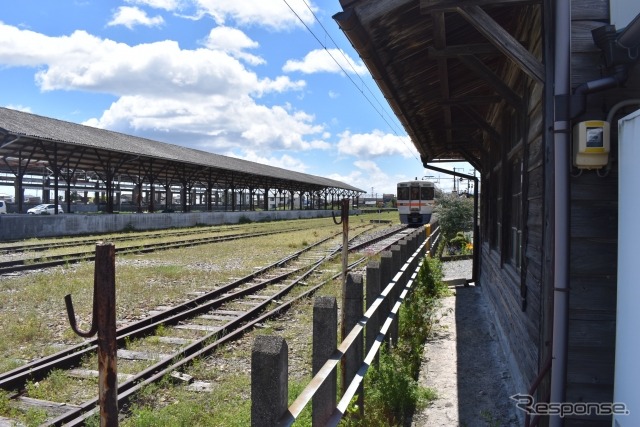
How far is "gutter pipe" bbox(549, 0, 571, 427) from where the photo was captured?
312cm

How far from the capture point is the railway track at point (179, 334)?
215 inches

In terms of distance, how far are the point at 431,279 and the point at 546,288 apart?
7284mm

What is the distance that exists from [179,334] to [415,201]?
85.9ft

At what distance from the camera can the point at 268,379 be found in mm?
2189

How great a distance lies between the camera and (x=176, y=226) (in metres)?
33.9

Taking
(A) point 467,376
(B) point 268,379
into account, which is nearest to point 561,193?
(B) point 268,379

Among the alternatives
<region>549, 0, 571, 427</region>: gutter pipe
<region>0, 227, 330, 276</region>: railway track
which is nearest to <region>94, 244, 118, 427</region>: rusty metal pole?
<region>549, 0, 571, 427</region>: gutter pipe

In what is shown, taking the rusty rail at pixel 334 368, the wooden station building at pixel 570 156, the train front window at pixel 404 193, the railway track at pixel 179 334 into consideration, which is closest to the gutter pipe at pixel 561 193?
the wooden station building at pixel 570 156

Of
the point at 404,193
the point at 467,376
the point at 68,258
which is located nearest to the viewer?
the point at 467,376

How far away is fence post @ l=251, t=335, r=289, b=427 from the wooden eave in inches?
89.9

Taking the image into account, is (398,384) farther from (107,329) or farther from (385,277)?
(107,329)

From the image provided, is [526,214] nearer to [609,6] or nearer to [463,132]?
[609,6]

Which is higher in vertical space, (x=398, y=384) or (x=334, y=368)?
(x=334, y=368)

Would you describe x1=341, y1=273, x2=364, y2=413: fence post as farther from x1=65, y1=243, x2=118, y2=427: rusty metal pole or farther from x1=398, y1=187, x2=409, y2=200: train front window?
x1=398, y1=187, x2=409, y2=200: train front window
